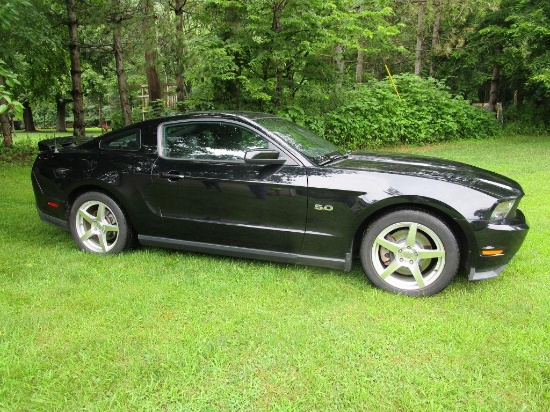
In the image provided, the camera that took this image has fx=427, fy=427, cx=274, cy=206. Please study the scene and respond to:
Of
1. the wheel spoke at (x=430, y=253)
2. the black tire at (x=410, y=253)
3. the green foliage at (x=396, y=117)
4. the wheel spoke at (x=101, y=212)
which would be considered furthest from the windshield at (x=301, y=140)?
the green foliage at (x=396, y=117)

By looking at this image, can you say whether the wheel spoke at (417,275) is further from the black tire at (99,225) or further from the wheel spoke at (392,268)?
the black tire at (99,225)

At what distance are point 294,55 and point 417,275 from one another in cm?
834

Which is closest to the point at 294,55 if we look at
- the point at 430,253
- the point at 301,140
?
the point at 301,140

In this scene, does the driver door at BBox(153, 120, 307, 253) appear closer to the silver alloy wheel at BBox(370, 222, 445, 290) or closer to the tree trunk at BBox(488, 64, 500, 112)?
the silver alloy wheel at BBox(370, 222, 445, 290)

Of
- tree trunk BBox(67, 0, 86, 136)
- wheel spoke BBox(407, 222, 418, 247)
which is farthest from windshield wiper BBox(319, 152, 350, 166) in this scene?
tree trunk BBox(67, 0, 86, 136)

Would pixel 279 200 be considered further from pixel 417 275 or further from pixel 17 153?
pixel 17 153

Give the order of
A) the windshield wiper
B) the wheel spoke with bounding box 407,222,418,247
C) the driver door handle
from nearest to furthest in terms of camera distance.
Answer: the wheel spoke with bounding box 407,222,418,247
the windshield wiper
the driver door handle

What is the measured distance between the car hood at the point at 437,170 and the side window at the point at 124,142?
1908 millimetres

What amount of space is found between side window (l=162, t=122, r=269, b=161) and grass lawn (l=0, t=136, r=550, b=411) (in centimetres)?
100

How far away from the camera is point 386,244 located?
3.28 meters

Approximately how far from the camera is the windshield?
3.73 metres

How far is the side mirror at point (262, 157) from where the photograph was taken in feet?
11.1

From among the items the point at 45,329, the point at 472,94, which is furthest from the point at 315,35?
the point at 472,94

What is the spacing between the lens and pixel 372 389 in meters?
2.25
